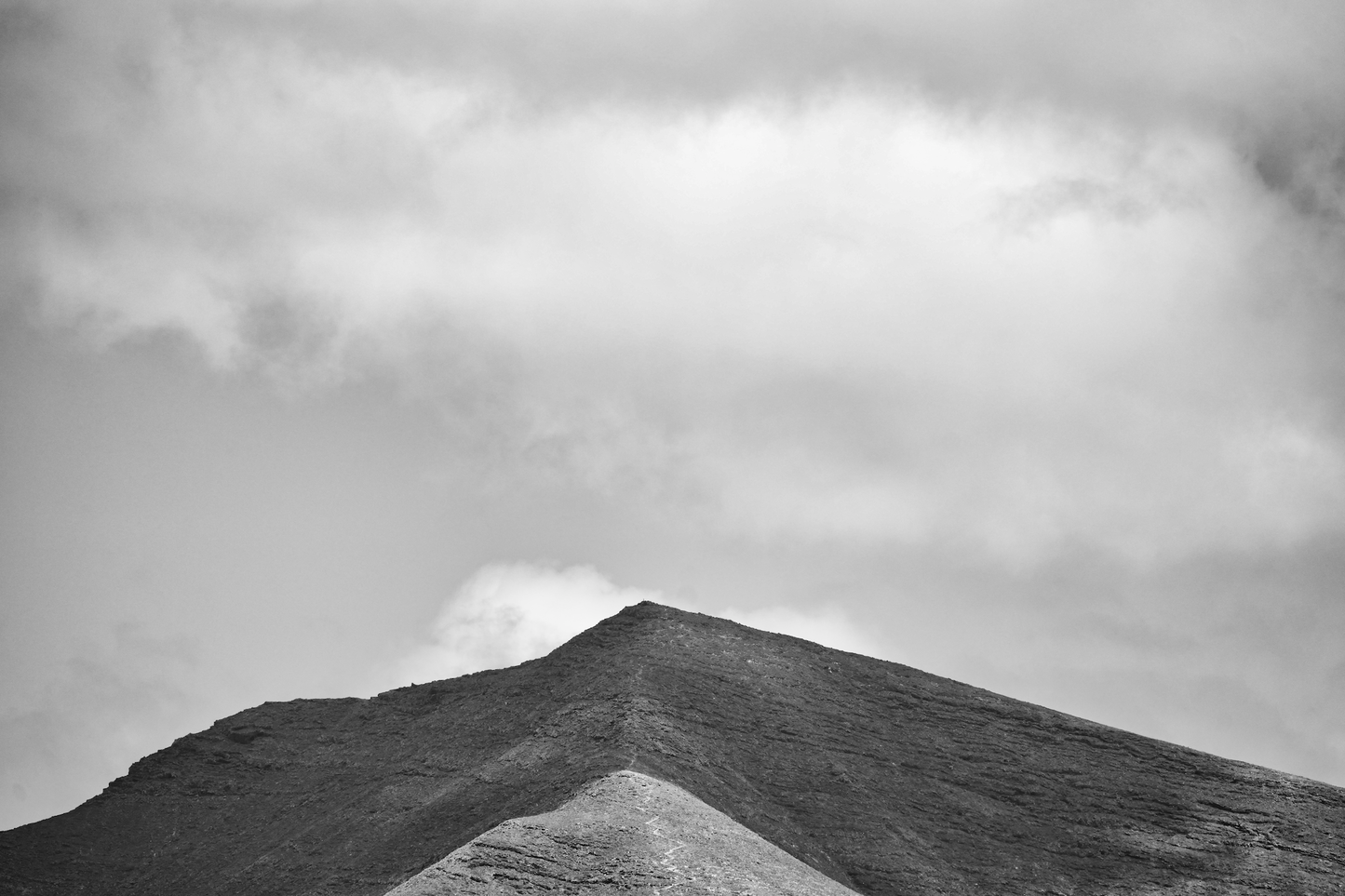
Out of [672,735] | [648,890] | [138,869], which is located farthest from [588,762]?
[138,869]

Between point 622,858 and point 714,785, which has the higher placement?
point 714,785

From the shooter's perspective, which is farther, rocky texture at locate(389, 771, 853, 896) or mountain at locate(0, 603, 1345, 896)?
mountain at locate(0, 603, 1345, 896)

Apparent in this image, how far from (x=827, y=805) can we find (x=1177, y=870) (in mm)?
12184

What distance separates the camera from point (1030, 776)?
46.7 meters

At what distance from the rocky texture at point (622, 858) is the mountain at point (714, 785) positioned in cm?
53

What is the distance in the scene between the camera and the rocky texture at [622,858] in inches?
1106

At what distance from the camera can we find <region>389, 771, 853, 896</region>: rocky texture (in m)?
28.1

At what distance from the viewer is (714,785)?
3856 cm

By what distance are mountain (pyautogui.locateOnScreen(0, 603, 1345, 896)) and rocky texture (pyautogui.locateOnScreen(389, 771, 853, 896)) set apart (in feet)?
1.75

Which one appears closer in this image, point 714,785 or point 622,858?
point 622,858

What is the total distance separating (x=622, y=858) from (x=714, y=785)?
9624 mm

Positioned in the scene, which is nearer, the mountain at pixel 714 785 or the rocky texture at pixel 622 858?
the rocky texture at pixel 622 858

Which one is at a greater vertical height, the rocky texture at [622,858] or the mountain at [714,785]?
the mountain at [714,785]

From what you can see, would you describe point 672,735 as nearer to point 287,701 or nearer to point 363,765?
point 363,765
